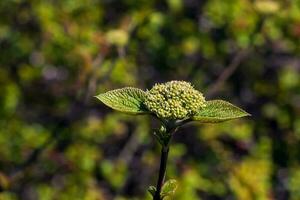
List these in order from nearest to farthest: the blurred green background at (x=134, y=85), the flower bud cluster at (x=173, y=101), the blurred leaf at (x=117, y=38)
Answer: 1. the flower bud cluster at (x=173, y=101)
2. the blurred leaf at (x=117, y=38)
3. the blurred green background at (x=134, y=85)

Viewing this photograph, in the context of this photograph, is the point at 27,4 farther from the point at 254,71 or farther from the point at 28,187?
the point at 254,71

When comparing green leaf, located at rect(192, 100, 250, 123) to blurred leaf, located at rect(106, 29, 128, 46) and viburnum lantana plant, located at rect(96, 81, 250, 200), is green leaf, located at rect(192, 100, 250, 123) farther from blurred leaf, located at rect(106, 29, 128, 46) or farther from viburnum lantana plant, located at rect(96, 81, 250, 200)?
blurred leaf, located at rect(106, 29, 128, 46)

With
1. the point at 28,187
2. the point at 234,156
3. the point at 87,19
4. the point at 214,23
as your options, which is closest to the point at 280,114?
the point at 234,156

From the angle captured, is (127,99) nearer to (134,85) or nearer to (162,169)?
(162,169)

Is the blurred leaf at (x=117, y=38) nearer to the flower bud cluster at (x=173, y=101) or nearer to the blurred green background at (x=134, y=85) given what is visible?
the blurred green background at (x=134, y=85)

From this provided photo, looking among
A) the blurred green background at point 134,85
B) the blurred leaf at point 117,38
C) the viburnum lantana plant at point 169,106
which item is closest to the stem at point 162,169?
the viburnum lantana plant at point 169,106

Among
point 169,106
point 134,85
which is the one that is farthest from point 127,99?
point 134,85
